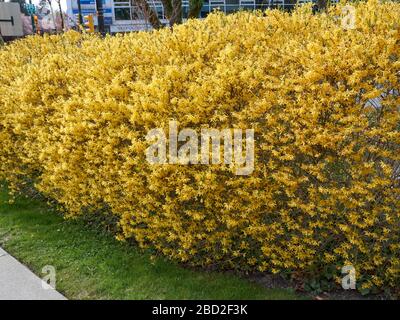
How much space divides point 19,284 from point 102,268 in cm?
84

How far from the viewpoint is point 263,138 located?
3.86 metres

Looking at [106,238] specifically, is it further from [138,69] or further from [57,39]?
[57,39]

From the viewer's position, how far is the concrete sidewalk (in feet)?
13.8

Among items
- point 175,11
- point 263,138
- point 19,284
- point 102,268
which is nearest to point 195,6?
point 175,11

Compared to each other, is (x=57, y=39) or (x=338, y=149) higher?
(x=57, y=39)

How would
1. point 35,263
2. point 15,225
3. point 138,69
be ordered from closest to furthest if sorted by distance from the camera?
point 138,69
point 35,263
point 15,225

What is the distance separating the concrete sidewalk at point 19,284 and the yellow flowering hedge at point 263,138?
3.30 ft

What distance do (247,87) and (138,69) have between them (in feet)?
4.34

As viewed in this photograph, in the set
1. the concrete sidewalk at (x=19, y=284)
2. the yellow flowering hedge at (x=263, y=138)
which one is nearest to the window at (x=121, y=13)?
the yellow flowering hedge at (x=263, y=138)

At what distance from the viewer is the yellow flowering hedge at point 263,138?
3.47 metres

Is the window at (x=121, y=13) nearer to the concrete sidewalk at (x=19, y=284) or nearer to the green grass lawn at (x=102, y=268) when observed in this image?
the green grass lawn at (x=102, y=268)
